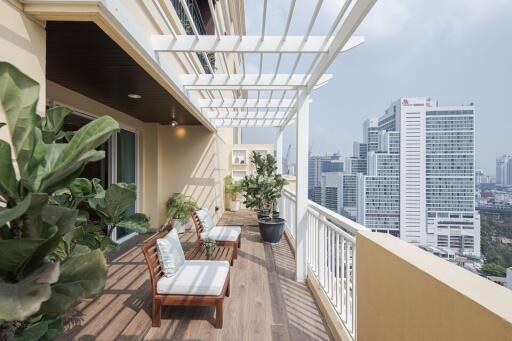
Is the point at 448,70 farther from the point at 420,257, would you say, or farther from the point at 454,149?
the point at 420,257

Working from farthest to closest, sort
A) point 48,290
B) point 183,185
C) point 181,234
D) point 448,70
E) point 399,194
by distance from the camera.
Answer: point 183,185
point 181,234
point 448,70
point 399,194
point 48,290

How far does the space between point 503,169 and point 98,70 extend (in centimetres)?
408

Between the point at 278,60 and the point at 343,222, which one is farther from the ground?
the point at 278,60

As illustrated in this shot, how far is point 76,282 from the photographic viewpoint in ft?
2.79

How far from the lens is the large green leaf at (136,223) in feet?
4.79

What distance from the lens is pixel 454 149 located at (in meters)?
2.86

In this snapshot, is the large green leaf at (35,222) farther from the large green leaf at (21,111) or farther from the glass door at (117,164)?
the glass door at (117,164)

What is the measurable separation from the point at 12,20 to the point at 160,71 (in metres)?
1.48

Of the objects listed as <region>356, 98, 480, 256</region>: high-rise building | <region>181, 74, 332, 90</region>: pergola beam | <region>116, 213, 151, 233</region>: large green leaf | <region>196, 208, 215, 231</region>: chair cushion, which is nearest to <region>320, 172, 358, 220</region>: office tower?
<region>356, 98, 480, 256</region>: high-rise building

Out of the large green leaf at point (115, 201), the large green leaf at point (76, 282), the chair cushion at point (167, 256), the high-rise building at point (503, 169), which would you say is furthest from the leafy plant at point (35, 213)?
the high-rise building at point (503, 169)

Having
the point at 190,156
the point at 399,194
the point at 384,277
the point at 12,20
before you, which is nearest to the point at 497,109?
the point at 399,194

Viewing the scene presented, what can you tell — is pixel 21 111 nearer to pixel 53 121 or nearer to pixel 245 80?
pixel 53 121

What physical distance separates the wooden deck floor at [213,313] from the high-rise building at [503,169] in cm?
211

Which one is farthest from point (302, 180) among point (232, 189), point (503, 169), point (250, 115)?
point (232, 189)
